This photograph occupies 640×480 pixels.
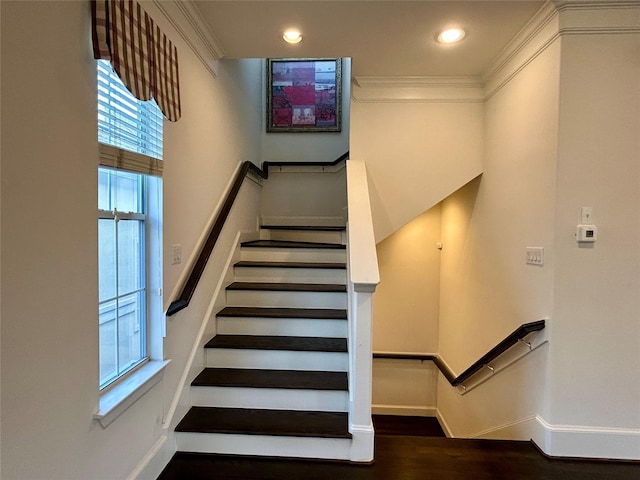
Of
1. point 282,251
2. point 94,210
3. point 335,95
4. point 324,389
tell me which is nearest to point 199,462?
point 324,389

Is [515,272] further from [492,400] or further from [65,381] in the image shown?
[65,381]

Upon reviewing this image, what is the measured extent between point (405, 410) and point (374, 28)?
377 cm

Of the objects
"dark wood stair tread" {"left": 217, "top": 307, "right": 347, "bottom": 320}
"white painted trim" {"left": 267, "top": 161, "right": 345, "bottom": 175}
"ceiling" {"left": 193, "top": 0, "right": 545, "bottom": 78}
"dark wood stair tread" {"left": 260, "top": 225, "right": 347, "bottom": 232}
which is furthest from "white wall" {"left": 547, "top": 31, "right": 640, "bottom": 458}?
"white painted trim" {"left": 267, "top": 161, "right": 345, "bottom": 175}

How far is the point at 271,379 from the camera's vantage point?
7.36 ft

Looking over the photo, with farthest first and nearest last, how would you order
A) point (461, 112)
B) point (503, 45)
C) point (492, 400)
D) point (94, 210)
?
point (461, 112), point (492, 400), point (503, 45), point (94, 210)

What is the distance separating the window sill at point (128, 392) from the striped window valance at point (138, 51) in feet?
3.99

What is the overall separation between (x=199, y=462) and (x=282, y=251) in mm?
1758

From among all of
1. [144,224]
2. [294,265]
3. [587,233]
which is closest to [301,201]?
[294,265]

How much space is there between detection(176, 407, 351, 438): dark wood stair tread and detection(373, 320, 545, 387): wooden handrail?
3.69ft

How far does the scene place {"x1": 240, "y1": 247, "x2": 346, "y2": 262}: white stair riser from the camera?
3254 millimetres

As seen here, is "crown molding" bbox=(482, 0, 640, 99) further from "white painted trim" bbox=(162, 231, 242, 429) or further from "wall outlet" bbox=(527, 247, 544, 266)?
"white painted trim" bbox=(162, 231, 242, 429)

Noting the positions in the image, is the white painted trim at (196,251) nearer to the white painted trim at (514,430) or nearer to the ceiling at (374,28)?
the ceiling at (374,28)

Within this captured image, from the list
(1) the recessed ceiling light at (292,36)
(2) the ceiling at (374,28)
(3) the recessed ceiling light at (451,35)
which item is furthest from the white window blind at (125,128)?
(3) the recessed ceiling light at (451,35)

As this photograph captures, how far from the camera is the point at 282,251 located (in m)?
3.29
